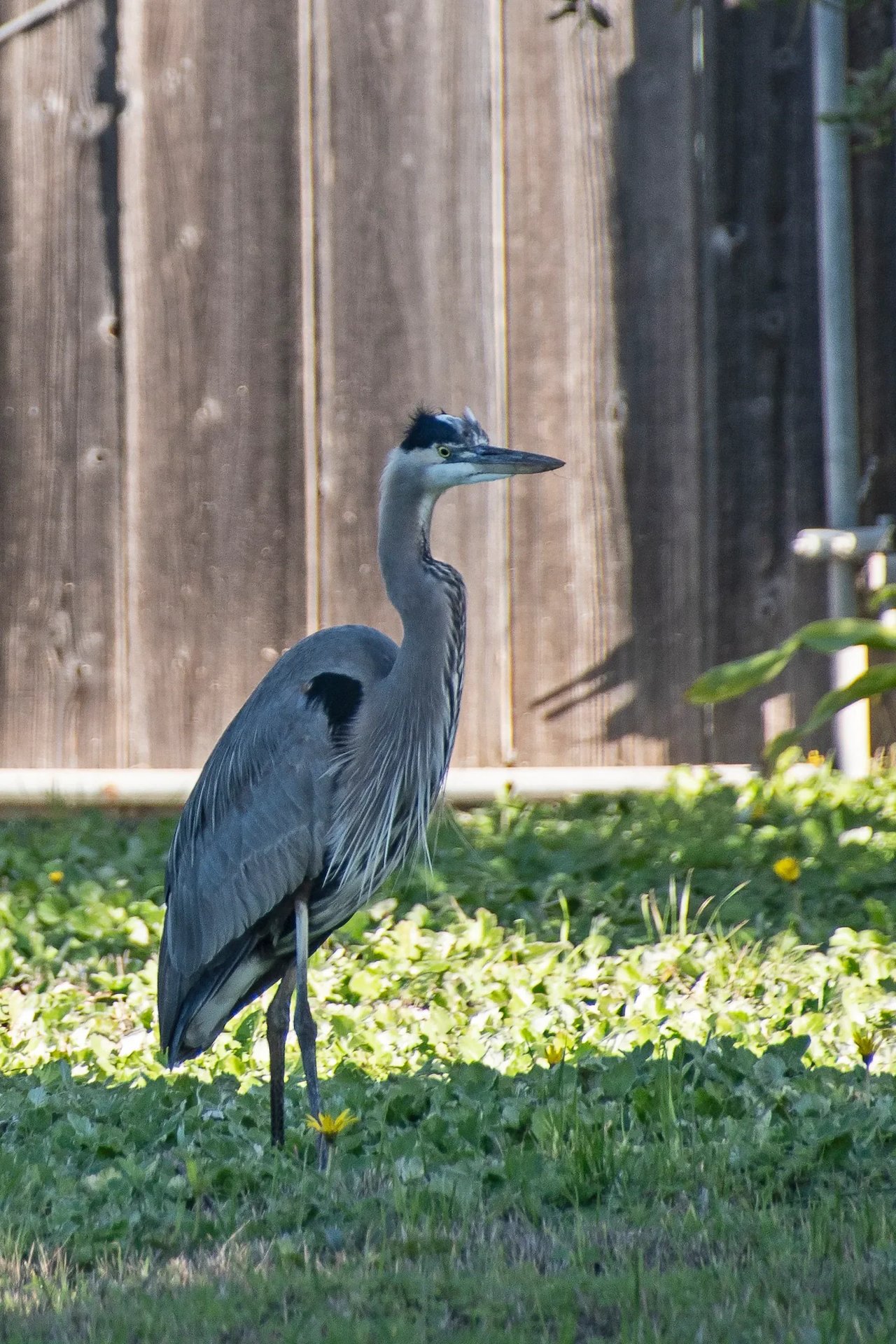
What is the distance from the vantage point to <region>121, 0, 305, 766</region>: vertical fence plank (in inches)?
223

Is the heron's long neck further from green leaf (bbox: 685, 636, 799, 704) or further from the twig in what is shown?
the twig

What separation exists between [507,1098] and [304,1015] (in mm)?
487

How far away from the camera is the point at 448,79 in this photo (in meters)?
5.57

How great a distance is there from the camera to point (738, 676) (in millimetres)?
4516

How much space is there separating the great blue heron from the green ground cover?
12.7 inches

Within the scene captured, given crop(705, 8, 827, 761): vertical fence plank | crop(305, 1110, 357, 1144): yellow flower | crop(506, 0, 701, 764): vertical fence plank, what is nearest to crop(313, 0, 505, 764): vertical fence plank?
crop(506, 0, 701, 764): vertical fence plank

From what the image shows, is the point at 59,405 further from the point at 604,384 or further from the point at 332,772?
the point at 332,772

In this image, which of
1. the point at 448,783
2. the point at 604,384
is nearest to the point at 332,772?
the point at 448,783

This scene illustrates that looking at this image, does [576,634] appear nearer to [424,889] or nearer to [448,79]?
[424,889]

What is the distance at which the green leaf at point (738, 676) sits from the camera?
4488mm

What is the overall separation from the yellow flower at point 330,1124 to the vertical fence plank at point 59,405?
292 cm

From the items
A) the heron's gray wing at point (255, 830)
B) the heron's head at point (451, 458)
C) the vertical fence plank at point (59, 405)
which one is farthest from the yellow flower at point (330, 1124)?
the vertical fence plank at point (59, 405)

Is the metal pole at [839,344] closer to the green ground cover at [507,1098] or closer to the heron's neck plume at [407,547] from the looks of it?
the green ground cover at [507,1098]

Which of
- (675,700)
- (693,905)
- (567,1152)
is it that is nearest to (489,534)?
(675,700)
